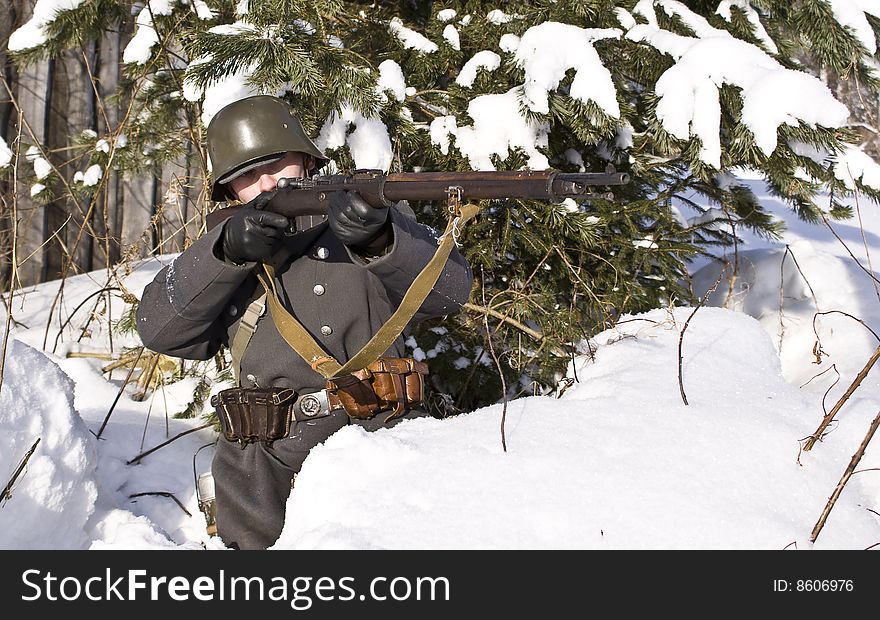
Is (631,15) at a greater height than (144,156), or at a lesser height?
greater

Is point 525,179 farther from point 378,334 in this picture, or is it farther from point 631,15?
point 631,15

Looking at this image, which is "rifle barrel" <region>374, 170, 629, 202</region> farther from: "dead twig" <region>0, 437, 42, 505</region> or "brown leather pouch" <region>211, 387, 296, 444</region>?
"dead twig" <region>0, 437, 42, 505</region>

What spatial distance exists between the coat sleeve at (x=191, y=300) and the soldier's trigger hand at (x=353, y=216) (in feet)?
1.35

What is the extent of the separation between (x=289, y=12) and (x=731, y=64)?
1.74 metres

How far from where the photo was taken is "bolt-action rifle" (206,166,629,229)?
2311mm

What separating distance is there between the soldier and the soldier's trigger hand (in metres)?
0.13

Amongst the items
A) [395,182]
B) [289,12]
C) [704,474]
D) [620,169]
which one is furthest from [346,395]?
[620,169]

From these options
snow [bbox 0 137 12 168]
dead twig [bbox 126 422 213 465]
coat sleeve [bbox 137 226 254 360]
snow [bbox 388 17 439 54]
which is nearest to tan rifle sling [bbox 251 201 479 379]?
coat sleeve [bbox 137 226 254 360]

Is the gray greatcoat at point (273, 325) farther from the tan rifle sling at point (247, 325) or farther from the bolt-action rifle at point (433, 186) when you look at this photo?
the bolt-action rifle at point (433, 186)

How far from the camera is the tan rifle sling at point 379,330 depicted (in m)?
2.71

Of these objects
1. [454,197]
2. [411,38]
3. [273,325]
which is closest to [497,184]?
[454,197]

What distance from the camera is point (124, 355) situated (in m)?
4.79

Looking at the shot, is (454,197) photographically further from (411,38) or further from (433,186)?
(411,38)

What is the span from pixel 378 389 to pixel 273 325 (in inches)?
17.8
